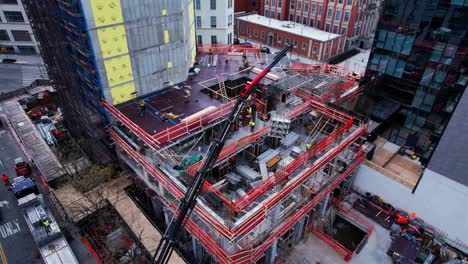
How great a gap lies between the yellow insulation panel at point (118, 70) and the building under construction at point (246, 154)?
267 centimetres

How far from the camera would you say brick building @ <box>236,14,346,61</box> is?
73250mm

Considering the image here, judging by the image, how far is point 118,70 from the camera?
1280 inches

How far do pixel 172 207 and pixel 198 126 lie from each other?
325 inches

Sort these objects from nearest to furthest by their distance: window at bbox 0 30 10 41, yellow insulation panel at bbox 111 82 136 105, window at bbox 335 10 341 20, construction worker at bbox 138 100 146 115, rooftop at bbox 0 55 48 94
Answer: construction worker at bbox 138 100 146 115, yellow insulation panel at bbox 111 82 136 105, rooftop at bbox 0 55 48 94, window at bbox 0 30 10 41, window at bbox 335 10 341 20

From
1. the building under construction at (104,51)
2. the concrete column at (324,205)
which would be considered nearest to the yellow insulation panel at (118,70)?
the building under construction at (104,51)

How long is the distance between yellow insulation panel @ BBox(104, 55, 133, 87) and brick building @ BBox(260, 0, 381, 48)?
61092 mm

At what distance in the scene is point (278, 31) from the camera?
258ft

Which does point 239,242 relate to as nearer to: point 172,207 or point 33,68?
point 172,207

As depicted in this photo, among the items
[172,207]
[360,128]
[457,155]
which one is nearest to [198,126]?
[172,207]

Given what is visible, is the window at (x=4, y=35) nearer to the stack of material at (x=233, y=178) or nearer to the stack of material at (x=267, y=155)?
the stack of material at (x=233, y=178)

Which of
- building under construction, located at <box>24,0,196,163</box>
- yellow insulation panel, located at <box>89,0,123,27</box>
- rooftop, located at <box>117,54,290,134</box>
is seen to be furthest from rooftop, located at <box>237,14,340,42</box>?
yellow insulation panel, located at <box>89,0,123,27</box>

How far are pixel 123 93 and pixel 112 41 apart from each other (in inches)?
234

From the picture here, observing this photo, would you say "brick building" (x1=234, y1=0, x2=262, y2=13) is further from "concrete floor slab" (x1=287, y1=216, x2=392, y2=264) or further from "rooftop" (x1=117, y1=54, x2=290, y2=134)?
"concrete floor slab" (x1=287, y1=216, x2=392, y2=264)

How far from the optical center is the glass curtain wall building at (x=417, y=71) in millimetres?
33000
